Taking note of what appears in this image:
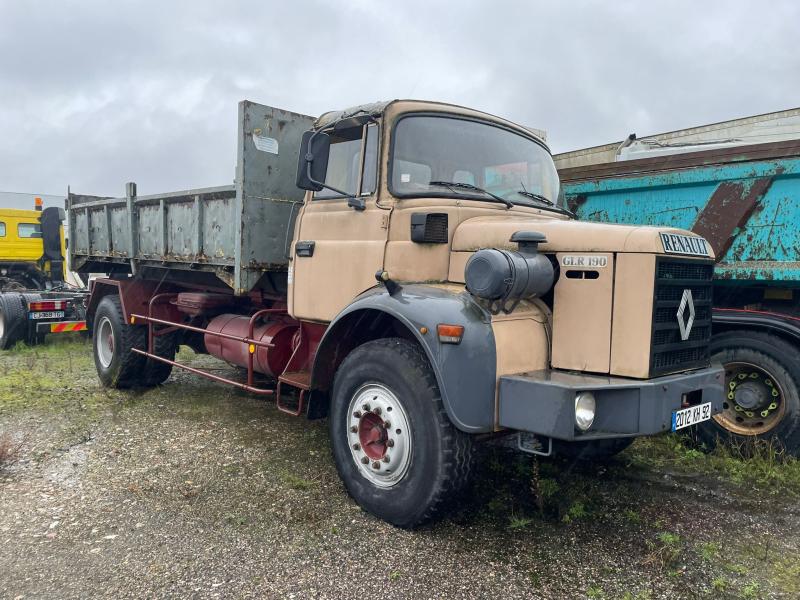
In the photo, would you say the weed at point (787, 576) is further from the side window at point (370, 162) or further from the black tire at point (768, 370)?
the side window at point (370, 162)

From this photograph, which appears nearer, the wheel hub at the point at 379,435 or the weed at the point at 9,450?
the wheel hub at the point at 379,435

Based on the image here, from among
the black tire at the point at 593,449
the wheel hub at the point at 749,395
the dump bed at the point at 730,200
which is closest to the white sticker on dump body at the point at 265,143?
the dump bed at the point at 730,200

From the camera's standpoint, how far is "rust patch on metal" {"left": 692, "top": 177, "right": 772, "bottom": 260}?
457 centimetres

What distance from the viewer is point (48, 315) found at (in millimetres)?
10086

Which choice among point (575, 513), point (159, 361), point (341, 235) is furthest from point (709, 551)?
point (159, 361)

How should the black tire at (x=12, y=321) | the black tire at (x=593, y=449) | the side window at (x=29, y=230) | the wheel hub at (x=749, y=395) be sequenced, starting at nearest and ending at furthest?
the black tire at (x=593, y=449) → the wheel hub at (x=749, y=395) → the black tire at (x=12, y=321) → the side window at (x=29, y=230)

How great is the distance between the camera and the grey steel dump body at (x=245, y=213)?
502cm

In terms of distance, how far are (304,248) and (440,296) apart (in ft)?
4.99

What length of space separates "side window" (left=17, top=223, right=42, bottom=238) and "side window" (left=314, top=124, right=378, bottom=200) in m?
11.7

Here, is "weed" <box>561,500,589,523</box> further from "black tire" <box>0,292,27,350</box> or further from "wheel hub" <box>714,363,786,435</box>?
"black tire" <box>0,292,27,350</box>

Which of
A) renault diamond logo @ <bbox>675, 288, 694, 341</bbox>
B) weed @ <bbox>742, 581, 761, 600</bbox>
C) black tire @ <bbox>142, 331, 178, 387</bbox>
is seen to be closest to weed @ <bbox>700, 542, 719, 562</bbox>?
weed @ <bbox>742, 581, 761, 600</bbox>

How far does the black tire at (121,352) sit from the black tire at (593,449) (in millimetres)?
4659

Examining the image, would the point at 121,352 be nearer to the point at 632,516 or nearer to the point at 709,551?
the point at 632,516

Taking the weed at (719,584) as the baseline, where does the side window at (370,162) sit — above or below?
above
